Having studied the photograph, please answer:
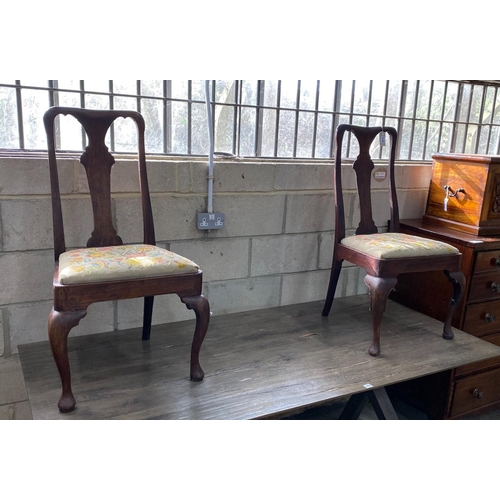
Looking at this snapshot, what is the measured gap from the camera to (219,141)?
7.73 ft

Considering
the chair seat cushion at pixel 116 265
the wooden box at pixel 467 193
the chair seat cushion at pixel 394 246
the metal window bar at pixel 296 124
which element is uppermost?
the metal window bar at pixel 296 124

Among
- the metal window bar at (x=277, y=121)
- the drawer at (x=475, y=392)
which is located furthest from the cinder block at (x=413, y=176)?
the drawer at (x=475, y=392)

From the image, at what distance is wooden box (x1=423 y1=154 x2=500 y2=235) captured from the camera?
94.2 inches

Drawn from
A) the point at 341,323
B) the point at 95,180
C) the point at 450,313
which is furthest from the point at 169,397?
the point at 450,313

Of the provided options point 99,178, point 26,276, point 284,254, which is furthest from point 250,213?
point 26,276

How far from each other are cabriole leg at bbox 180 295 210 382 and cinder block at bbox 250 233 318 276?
747 millimetres

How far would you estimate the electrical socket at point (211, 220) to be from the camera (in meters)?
2.15

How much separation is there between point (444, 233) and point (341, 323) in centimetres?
74

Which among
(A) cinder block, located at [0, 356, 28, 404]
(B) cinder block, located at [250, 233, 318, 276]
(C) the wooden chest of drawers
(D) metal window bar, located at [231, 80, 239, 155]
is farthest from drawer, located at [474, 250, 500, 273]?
(A) cinder block, located at [0, 356, 28, 404]

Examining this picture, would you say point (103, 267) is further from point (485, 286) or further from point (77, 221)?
point (485, 286)

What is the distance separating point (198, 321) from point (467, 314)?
1476mm

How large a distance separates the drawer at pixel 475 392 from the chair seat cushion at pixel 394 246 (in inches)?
29.7

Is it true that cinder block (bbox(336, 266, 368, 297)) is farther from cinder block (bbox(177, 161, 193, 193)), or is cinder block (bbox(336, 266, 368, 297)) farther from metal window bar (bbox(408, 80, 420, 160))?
cinder block (bbox(177, 161, 193, 193))

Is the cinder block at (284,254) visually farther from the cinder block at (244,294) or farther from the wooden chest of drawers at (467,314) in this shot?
the wooden chest of drawers at (467,314)
